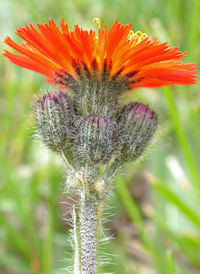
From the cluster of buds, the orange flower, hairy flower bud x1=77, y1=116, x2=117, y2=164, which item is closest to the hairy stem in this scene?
the cluster of buds

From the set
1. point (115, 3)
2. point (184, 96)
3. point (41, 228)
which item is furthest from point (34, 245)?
point (115, 3)

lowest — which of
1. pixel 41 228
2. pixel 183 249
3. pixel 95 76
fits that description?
pixel 183 249

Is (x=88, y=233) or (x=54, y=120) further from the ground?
(x=54, y=120)

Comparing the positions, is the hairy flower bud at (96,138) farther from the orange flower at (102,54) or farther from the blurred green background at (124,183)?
the blurred green background at (124,183)

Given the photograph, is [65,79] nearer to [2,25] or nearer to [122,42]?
[122,42]

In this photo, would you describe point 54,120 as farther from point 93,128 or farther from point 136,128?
point 136,128

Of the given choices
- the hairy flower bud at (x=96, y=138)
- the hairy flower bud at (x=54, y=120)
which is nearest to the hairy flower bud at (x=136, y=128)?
the hairy flower bud at (x=96, y=138)

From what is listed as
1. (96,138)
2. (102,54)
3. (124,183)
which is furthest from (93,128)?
(124,183)
